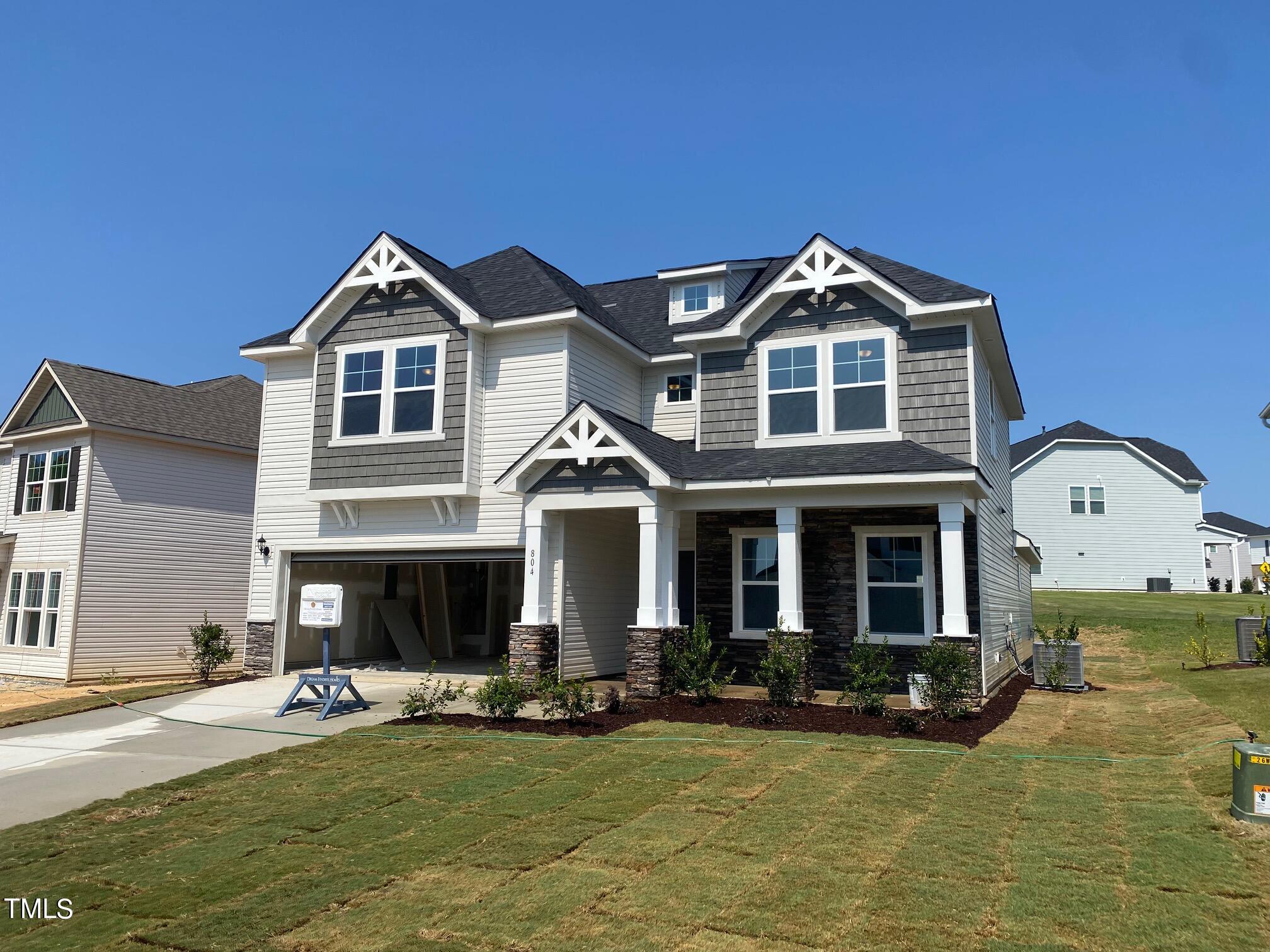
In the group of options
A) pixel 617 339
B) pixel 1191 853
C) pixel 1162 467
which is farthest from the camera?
pixel 1162 467

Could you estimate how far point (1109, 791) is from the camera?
814 centimetres

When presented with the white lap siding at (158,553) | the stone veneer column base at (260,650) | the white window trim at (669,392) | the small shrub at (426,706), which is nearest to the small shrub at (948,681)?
the small shrub at (426,706)

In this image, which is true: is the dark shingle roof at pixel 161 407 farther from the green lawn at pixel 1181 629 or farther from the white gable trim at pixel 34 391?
the green lawn at pixel 1181 629

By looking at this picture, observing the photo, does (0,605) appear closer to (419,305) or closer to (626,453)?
(419,305)

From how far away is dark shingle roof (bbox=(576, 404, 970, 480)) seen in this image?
13.3m

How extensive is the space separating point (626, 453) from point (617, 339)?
4.17 meters

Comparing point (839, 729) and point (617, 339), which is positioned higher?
point (617, 339)

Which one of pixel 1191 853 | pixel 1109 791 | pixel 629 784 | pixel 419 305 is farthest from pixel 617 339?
pixel 1191 853

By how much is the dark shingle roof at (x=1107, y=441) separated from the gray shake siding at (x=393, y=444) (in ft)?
98.9

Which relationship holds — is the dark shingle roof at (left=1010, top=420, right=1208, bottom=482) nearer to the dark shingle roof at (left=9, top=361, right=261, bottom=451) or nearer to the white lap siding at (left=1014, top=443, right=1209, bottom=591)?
the white lap siding at (left=1014, top=443, right=1209, bottom=591)

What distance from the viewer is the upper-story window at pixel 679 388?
18.7 m

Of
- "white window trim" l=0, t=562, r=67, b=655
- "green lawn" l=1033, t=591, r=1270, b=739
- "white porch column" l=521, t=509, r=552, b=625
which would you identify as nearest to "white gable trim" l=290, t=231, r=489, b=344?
"white porch column" l=521, t=509, r=552, b=625

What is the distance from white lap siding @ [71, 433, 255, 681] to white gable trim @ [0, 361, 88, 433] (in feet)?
2.22

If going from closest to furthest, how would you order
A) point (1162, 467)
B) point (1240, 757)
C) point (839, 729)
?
point (1240, 757), point (839, 729), point (1162, 467)
